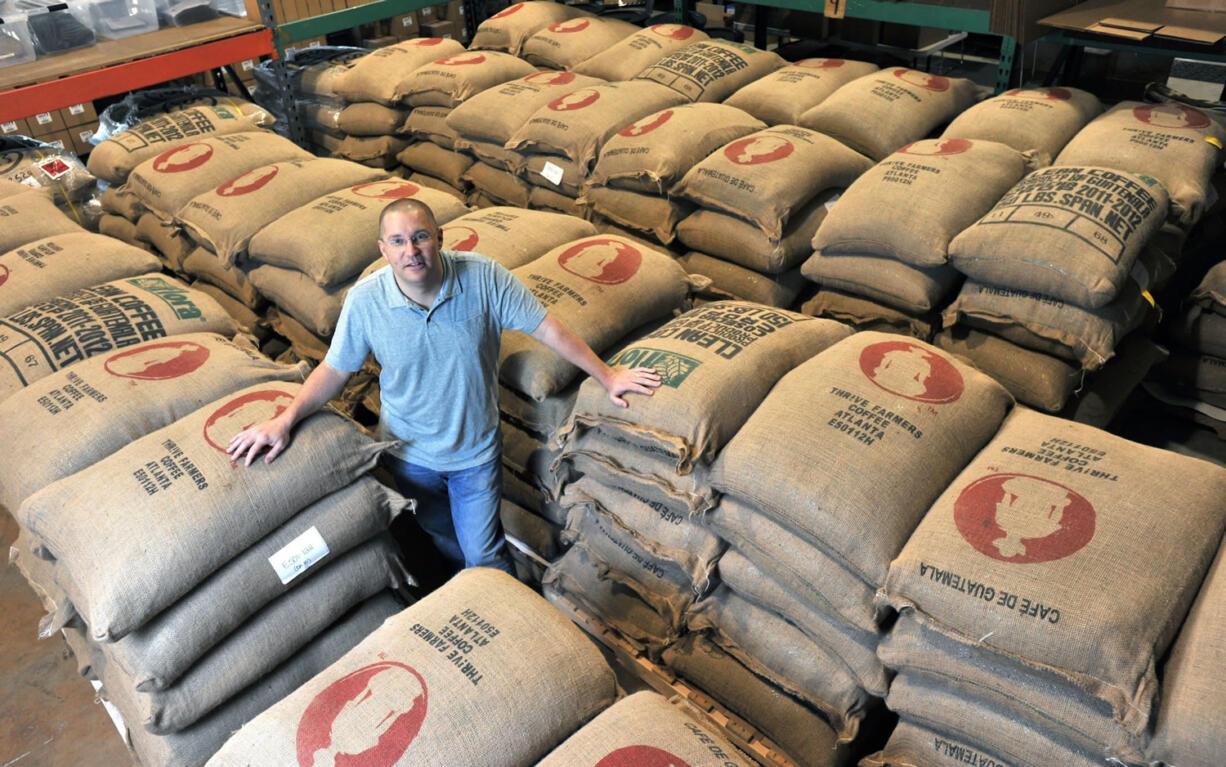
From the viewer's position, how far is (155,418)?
292cm

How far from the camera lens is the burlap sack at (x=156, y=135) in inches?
196

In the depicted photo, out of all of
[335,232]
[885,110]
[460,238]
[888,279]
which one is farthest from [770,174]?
[335,232]

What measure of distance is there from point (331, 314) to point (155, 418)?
111 centimetres

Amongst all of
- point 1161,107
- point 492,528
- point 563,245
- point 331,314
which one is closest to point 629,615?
point 492,528

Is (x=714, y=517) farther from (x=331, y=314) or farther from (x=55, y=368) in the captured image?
(x=55, y=368)

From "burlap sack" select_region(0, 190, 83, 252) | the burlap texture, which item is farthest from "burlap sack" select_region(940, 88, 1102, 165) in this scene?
"burlap sack" select_region(0, 190, 83, 252)

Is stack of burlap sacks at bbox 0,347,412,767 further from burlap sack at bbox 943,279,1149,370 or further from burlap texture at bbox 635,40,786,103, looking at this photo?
burlap texture at bbox 635,40,786,103

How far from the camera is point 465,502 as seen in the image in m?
3.20

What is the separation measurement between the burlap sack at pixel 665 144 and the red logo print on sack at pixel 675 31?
1.30 m

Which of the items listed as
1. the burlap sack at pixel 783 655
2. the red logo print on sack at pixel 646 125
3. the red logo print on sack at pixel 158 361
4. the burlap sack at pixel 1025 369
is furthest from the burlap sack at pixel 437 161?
the burlap sack at pixel 783 655

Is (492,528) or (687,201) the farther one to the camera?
(687,201)

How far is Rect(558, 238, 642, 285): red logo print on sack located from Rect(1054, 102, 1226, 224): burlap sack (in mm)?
1927

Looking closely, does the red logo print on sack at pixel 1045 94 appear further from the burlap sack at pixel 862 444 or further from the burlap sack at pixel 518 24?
the burlap sack at pixel 518 24

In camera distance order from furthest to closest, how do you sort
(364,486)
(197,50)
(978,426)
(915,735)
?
(197,50) < (364,486) < (978,426) < (915,735)
